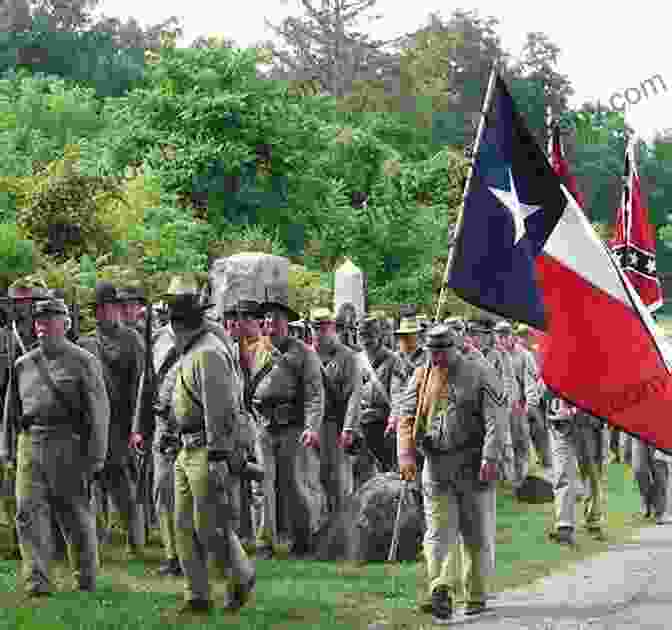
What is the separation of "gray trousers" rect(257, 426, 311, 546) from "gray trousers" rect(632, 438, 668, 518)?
5154 mm

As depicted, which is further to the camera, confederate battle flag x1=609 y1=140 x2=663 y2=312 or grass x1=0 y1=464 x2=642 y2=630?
confederate battle flag x1=609 y1=140 x2=663 y2=312

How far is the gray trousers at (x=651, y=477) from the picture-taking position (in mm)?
20141

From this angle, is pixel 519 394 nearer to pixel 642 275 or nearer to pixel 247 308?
pixel 642 275

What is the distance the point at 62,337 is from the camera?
1277 cm

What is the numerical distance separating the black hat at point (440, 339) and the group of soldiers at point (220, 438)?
0.04 feet

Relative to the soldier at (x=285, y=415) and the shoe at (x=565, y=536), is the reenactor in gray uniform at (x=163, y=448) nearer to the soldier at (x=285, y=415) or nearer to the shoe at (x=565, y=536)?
the soldier at (x=285, y=415)

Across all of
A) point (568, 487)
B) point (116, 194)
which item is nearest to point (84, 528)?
point (568, 487)

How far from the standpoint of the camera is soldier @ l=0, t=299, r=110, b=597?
12672mm

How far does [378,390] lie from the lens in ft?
64.4

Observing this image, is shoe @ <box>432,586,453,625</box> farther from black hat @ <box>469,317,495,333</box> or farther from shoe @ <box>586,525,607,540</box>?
black hat @ <box>469,317,495,333</box>

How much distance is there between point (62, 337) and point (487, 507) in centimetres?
350

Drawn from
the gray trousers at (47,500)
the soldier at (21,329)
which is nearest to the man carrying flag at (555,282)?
the gray trousers at (47,500)

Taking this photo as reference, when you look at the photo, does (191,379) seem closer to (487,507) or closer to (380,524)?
(487,507)

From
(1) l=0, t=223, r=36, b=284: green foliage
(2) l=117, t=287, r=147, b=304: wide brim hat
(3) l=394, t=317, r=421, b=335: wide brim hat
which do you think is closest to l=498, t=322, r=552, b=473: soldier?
(3) l=394, t=317, r=421, b=335: wide brim hat
